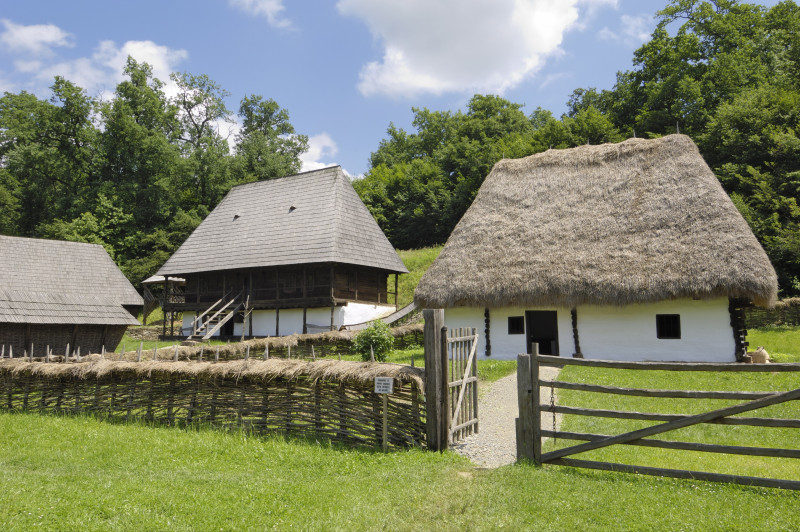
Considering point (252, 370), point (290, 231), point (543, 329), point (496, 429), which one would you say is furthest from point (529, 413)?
point (290, 231)

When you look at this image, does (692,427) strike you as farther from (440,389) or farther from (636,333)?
(636,333)

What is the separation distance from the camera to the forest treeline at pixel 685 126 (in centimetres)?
2684

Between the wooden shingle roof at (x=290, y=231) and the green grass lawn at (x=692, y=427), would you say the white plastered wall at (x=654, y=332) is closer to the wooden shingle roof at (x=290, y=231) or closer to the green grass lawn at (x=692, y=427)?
the green grass lawn at (x=692, y=427)

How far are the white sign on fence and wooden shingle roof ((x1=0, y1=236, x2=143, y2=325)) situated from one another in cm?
2094

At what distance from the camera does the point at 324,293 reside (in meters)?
25.9

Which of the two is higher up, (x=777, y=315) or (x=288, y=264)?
(x=288, y=264)

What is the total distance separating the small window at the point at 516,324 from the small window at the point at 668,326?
3.94m

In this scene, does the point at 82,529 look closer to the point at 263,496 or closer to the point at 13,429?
the point at 263,496

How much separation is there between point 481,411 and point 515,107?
4491 centimetres

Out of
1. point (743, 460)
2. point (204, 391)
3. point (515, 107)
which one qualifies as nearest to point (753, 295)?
point (743, 460)

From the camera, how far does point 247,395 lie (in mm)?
9570

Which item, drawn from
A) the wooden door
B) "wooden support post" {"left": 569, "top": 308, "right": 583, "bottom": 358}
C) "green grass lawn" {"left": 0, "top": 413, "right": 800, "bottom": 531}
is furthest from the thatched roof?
"green grass lawn" {"left": 0, "top": 413, "right": 800, "bottom": 531}

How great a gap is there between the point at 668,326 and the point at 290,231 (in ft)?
57.2

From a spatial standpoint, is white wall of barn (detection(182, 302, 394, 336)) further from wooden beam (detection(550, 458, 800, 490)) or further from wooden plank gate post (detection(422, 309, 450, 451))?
wooden beam (detection(550, 458, 800, 490))
